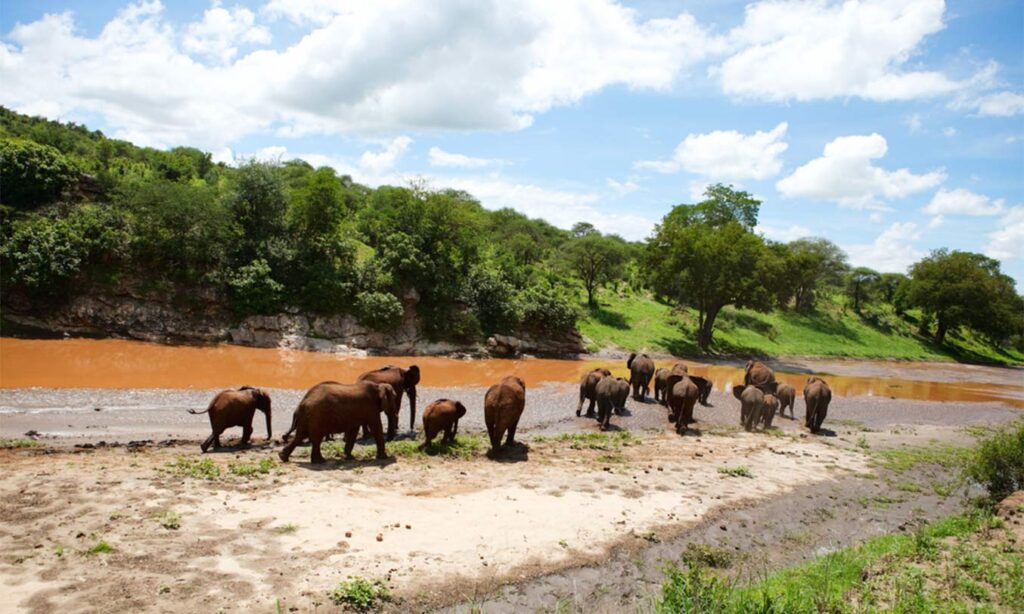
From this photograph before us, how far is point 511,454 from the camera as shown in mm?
13062

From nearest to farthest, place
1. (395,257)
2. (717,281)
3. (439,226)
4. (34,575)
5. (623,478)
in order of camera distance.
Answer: (34,575), (623,478), (395,257), (439,226), (717,281)

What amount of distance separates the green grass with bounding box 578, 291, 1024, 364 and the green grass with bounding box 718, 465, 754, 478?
2600 centimetres

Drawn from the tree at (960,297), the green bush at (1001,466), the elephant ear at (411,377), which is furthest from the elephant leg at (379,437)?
the tree at (960,297)

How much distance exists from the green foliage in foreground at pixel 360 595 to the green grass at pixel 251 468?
422cm

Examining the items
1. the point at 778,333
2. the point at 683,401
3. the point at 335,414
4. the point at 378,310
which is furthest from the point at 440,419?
the point at 778,333

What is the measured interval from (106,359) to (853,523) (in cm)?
2763

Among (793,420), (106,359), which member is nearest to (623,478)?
(793,420)

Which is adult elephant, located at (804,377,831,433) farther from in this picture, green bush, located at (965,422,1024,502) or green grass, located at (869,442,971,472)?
green bush, located at (965,422,1024,502)

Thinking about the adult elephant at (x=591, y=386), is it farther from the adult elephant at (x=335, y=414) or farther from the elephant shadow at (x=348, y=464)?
the elephant shadow at (x=348, y=464)

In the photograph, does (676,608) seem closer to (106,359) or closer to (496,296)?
(106,359)

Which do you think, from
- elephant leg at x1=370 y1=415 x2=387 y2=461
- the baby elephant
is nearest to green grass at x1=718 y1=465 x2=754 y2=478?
the baby elephant

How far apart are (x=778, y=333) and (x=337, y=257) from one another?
39.6 m

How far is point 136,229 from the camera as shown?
32.2 meters

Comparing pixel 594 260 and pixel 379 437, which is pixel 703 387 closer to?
pixel 379 437
